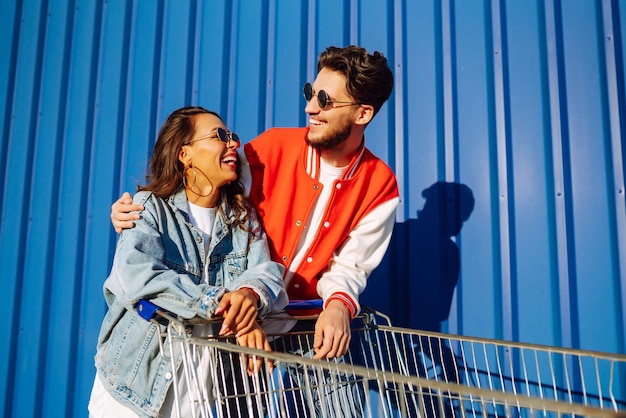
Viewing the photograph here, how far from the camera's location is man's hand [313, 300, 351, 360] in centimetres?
188

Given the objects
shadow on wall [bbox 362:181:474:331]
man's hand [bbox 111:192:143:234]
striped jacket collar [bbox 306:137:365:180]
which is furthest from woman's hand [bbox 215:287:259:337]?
shadow on wall [bbox 362:181:474:331]

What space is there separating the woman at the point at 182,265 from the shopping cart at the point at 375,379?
77 mm

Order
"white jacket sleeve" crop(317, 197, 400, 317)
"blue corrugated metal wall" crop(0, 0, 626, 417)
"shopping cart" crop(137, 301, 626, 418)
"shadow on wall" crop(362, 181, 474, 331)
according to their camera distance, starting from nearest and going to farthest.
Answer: "shopping cart" crop(137, 301, 626, 418)
"white jacket sleeve" crop(317, 197, 400, 317)
"blue corrugated metal wall" crop(0, 0, 626, 417)
"shadow on wall" crop(362, 181, 474, 331)

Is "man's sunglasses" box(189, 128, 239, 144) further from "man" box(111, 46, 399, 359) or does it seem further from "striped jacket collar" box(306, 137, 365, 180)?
"striped jacket collar" box(306, 137, 365, 180)

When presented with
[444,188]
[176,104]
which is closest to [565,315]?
[444,188]

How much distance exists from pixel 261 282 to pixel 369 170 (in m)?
0.80

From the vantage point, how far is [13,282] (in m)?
3.51

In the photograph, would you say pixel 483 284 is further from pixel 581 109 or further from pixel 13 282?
pixel 13 282

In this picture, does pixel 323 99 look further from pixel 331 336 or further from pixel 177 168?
pixel 331 336

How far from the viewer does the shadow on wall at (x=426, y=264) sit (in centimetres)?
291

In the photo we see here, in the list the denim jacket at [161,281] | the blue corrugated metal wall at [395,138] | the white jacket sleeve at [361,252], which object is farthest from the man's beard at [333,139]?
the blue corrugated metal wall at [395,138]

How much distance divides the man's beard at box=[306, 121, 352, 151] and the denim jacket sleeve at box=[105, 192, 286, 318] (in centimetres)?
48

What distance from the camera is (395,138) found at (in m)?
3.10

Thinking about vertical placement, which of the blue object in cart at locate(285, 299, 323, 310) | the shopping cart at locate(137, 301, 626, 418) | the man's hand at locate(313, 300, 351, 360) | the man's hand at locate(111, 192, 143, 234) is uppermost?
the man's hand at locate(111, 192, 143, 234)
